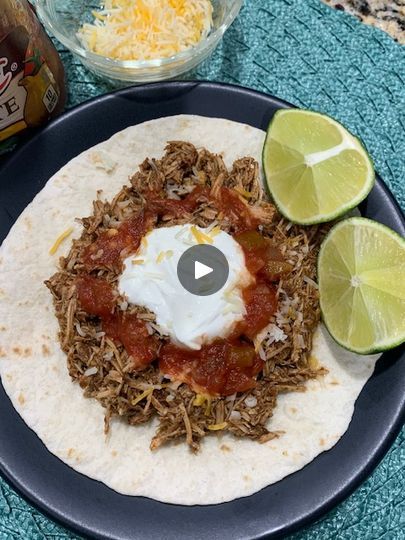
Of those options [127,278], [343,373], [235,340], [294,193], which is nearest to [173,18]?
[294,193]

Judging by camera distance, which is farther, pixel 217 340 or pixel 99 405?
pixel 99 405

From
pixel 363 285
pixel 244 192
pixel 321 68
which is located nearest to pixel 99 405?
pixel 244 192

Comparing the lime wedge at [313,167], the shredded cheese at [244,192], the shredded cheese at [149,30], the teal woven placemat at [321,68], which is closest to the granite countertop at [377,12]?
the teal woven placemat at [321,68]

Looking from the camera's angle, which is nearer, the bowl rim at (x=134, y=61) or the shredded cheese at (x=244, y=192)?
the shredded cheese at (x=244, y=192)

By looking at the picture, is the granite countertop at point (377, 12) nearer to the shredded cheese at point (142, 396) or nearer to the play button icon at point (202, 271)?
the play button icon at point (202, 271)

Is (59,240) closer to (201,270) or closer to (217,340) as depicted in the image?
(201,270)
